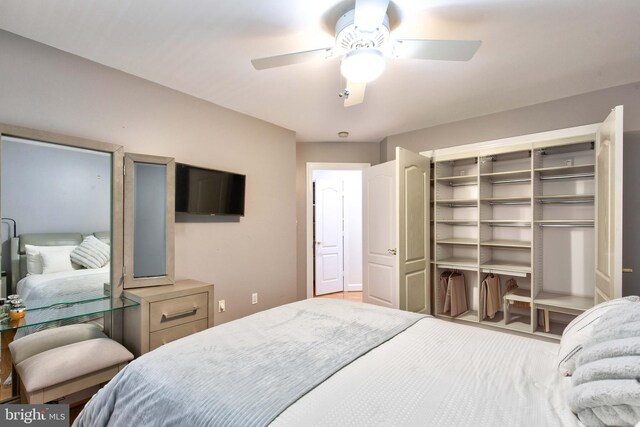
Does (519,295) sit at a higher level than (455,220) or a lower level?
lower

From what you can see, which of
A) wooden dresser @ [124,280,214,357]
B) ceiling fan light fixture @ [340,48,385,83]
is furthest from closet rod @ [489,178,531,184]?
wooden dresser @ [124,280,214,357]

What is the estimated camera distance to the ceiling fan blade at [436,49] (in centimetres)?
157

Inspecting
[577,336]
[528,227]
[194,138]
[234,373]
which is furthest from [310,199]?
[577,336]

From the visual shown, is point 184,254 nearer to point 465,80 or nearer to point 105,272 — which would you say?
point 105,272

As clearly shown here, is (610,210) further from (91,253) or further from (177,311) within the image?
(91,253)

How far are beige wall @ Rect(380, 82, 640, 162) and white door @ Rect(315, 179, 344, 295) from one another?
63.8 inches

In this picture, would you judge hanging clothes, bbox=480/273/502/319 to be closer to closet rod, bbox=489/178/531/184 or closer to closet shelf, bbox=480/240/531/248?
closet shelf, bbox=480/240/531/248

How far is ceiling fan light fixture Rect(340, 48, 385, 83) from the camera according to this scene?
169 centimetres

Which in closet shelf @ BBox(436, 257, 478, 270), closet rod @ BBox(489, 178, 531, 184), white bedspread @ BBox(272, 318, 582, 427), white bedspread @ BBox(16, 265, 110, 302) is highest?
closet rod @ BBox(489, 178, 531, 184)

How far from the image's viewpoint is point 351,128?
3.79 m

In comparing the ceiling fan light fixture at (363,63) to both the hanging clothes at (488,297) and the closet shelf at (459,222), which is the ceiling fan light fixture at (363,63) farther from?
the hanging clothes at (488,297)

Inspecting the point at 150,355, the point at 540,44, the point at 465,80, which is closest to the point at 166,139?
the point at 150,355

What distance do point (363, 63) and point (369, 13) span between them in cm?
28

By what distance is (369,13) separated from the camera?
57.2 inches
